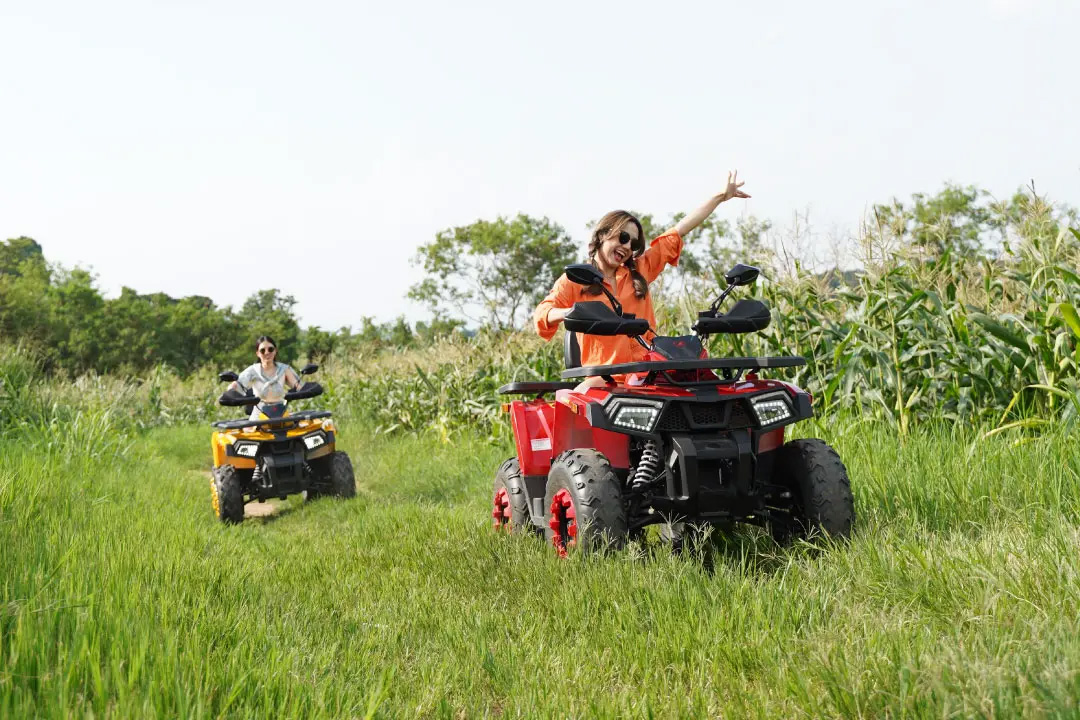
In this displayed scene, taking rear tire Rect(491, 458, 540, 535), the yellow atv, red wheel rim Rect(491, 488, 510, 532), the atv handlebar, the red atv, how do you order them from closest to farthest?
the red atv
rear tire Rect(491, 458, 540, 535)
red wheel rim Rect(491, 488, 510, 532)
the yellow atv
the atv handlebar

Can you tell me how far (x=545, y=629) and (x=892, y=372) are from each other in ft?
11.8

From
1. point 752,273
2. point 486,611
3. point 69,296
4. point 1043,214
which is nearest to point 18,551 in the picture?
point 486,611

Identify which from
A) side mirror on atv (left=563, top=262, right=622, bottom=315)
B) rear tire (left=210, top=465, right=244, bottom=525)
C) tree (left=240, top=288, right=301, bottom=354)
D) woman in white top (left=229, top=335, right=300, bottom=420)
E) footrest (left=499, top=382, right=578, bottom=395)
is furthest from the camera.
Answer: tree (left=240, top=288, right=301, bottom=354)

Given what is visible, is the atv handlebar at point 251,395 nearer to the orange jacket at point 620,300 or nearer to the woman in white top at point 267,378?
the woman in white top at point 267,378

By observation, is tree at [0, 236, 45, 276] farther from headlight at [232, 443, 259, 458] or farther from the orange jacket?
the orange jacket

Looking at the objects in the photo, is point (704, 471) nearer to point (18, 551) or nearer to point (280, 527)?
point (18, 551)

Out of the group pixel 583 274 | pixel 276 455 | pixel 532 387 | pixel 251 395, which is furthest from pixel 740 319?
pixel 251 395

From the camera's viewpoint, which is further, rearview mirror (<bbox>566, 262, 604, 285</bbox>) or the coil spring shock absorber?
the coil spring shock absorber

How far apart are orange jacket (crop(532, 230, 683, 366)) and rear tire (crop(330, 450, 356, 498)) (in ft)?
13.8

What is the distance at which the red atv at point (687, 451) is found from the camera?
355 cm

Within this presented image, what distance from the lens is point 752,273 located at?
149 inches

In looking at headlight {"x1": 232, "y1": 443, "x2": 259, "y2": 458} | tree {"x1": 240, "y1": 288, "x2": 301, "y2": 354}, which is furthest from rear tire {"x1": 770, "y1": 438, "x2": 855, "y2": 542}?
tree {"x1": 240, "y1": 288, "x2": 301, "y2": 354}

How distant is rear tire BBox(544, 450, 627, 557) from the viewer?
141 inches

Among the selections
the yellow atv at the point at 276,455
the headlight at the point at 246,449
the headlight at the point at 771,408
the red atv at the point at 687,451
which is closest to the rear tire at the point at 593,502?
the red atv at the point at 687,451
